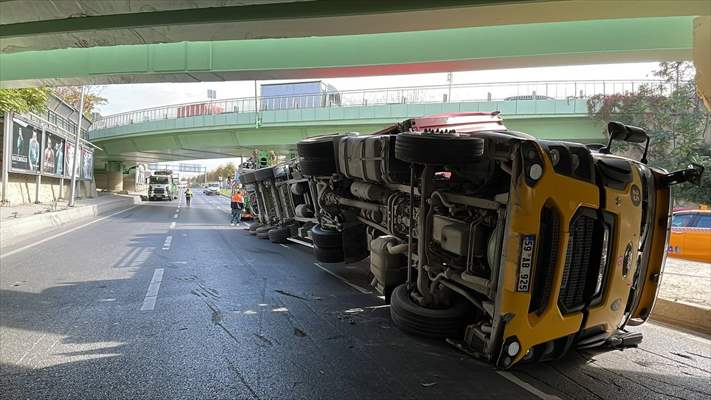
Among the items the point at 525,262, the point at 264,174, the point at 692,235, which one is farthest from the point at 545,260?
the point at 692,235

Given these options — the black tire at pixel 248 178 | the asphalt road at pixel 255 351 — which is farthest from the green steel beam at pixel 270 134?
the asphalt road at pixel 255 351

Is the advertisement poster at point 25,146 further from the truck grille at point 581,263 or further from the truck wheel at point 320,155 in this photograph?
the truck grille at point 581,263

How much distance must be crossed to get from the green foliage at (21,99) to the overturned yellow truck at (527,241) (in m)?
17.7

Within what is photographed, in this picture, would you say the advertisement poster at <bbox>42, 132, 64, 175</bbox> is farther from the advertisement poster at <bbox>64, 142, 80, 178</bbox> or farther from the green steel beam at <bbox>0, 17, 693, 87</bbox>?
the green steel beam at <bbox>0, 17, 693, 87</bbox>

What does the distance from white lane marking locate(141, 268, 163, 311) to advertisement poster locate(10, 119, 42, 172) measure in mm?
14797

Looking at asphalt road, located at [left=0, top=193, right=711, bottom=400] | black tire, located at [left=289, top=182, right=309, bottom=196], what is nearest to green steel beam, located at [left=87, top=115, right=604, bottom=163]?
black tire, located at [left=289, top=182, right=309, bottom=196]

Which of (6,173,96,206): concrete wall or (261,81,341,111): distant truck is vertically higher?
(261,81,341,111): distant truck

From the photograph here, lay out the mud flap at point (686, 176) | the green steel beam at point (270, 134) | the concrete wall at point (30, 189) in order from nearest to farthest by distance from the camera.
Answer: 1. the mud flap at point (686, 176)
2. the concrete wall at point (30, 189)
3. the green steel beam at point (270, 134)

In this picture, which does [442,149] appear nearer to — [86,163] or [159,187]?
[86,163]

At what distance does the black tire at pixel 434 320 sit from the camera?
4.09 meters

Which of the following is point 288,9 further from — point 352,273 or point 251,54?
point 352,273

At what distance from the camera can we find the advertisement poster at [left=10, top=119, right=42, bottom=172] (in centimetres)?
1894

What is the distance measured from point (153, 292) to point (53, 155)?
21551mm

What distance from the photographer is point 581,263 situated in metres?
3.63
